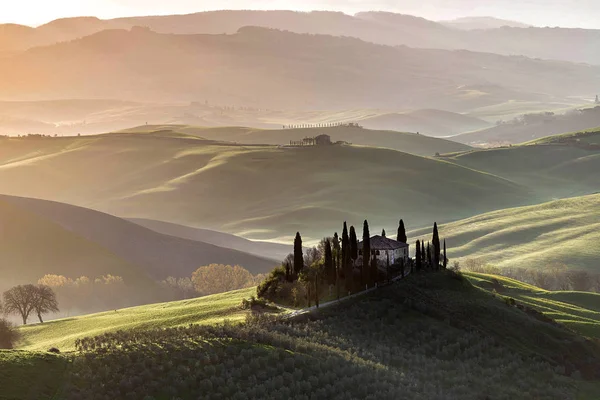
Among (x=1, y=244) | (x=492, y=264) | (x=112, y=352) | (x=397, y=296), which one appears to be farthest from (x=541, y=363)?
(x=1, y=244)

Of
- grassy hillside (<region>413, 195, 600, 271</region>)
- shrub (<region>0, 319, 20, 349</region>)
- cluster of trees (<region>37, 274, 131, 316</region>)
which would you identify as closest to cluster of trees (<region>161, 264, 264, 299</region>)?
cluster of trees (<region>37, 274, 131, 316</region>)

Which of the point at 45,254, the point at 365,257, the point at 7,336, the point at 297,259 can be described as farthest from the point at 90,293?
the point at 365,257

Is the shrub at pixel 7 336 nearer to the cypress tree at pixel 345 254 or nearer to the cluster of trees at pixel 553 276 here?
the cypress tree at pixel 345 254

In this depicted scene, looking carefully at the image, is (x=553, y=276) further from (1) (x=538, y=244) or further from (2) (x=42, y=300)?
(2) (x=42, y=300)

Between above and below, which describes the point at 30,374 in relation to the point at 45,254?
below

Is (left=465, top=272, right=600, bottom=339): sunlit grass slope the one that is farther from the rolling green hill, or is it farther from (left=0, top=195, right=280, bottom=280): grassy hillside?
(left=0, top=195, right=280, bottom=280): grassy hillside

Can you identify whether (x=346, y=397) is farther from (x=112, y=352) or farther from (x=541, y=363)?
(x=541, y=363)
